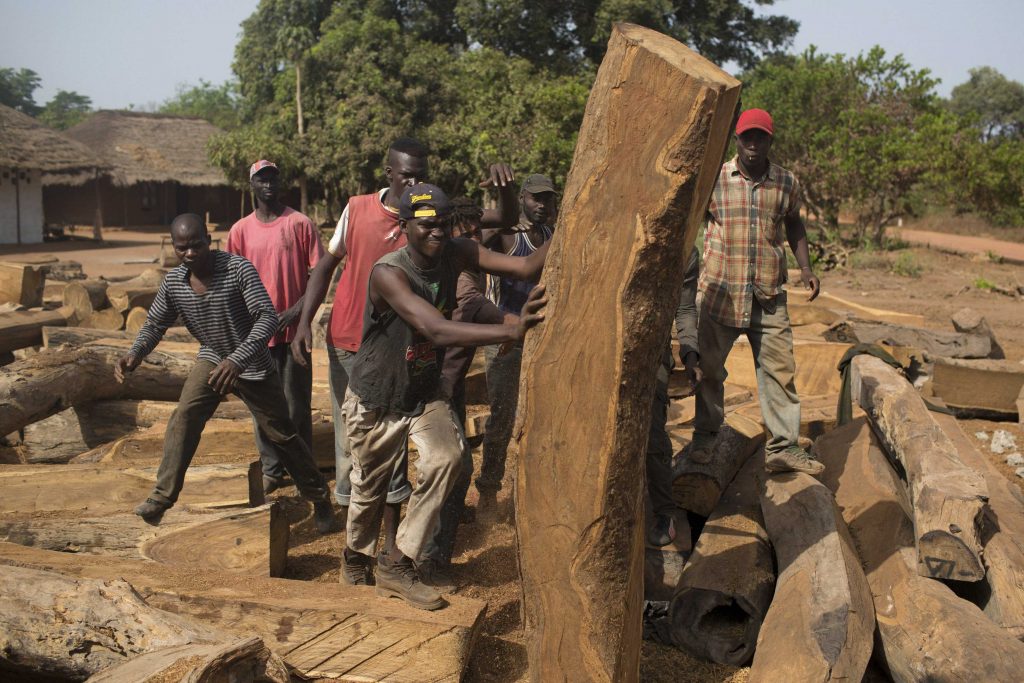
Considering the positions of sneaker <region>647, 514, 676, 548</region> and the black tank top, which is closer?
the black tank top

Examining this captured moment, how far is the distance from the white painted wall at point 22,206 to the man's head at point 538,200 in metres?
23.4

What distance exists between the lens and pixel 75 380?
20.5ft

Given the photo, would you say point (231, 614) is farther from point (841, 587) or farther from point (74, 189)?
point (74, 189)

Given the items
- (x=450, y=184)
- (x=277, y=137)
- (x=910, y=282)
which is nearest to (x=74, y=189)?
(x=277, y=137)

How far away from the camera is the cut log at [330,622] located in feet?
11.0

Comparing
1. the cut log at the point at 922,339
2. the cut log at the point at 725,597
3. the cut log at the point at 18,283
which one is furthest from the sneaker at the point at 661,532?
the cut log at the point at 18,283

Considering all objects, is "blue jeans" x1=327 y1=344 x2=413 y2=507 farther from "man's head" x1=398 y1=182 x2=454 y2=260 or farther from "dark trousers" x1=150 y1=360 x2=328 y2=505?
"man's head" x1=398 y1=182 x2=454 y2=260

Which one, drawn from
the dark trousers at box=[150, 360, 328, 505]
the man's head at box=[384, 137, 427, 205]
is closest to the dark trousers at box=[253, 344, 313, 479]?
the dark trousers at box=[150, 360, 328, 505]

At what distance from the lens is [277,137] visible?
2644 cm

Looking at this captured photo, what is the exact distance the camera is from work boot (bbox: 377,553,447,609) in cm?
357

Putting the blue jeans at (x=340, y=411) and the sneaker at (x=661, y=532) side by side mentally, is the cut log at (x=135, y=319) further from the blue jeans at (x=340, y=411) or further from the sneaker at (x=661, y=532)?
the sneaker at (x=661, y=532)

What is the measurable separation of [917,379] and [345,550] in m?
5.66

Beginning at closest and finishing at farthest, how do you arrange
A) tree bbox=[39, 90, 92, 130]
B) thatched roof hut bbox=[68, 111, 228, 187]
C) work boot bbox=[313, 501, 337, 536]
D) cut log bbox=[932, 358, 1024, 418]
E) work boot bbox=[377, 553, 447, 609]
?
work boot bbox=[377, 553, 447, 609] → work boot bbox=[313, 501, 337, 536] → cut log bbox=[932, 358, 1024, 418] → thatched roof hut bbox=[68, 111, 228, 187] → tree bbox=[39, 90, 92, 130]

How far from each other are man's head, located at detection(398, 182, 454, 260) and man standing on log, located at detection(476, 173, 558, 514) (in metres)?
1.18
